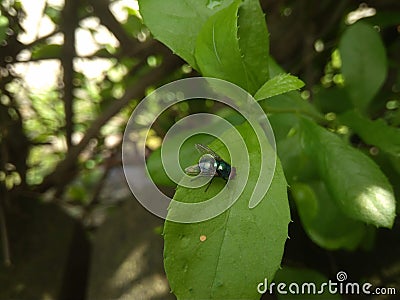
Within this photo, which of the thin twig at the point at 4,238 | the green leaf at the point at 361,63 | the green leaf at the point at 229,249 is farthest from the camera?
the thin twig at the point at 4,238

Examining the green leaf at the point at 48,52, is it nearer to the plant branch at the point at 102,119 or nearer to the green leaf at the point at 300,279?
the plant branch at the point at 102,119

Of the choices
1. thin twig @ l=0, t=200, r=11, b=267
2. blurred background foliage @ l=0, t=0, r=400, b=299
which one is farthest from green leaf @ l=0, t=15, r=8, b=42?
thin twig @ l=0, t=200, r=11, b=267

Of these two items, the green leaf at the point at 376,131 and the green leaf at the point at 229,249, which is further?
the green leaf at the point at 376,131

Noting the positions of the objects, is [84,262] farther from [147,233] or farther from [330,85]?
[330,85]

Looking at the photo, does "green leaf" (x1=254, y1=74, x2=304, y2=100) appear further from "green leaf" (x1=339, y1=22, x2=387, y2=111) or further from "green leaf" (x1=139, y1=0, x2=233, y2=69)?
"green leaf" (x1=339, y1=22, x2=387, y2=111)

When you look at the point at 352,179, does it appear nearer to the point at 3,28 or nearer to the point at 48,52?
the point at 3,28

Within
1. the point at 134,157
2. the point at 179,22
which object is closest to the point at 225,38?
the point at 179,22

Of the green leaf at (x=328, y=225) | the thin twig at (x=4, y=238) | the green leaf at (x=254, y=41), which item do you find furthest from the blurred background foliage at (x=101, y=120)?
the green leaf at (x=254, y=41)

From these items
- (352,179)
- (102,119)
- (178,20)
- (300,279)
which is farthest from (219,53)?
(102,119)
